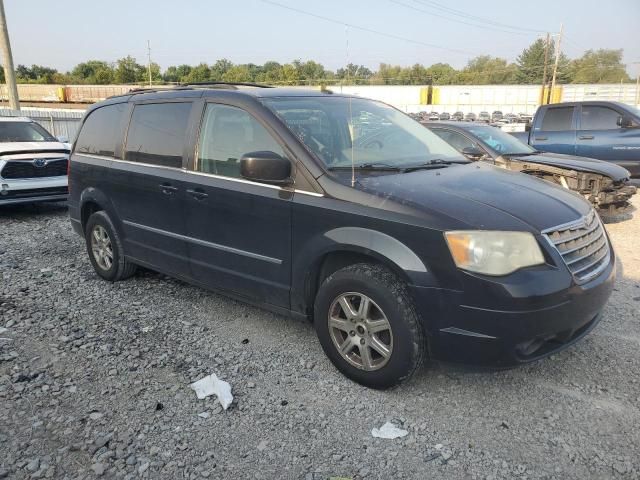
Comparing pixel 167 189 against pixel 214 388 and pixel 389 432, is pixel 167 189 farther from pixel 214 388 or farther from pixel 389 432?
pixel 389 432

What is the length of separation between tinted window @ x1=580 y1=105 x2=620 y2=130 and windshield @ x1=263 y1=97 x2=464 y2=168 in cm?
714

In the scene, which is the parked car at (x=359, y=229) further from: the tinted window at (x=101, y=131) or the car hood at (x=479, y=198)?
the tinted window at (x=101, y=131)

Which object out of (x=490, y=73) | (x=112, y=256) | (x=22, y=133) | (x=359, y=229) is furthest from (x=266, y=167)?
(x=490, y=73)

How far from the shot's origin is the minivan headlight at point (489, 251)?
270 centimetres

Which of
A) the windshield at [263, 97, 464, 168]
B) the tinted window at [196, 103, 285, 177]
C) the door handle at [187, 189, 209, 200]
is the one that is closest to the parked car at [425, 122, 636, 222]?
the windshield at [263, 97, 464, 168]

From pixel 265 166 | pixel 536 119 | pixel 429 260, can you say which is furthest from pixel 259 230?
pixel 536 119

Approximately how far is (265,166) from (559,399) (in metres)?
2.29

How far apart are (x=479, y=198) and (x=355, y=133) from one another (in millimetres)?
1150

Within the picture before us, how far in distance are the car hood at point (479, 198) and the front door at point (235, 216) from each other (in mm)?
709

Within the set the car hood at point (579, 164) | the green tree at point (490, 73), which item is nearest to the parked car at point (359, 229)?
the car hood at point (579, 164)

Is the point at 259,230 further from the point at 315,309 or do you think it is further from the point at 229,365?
the point at 229,365

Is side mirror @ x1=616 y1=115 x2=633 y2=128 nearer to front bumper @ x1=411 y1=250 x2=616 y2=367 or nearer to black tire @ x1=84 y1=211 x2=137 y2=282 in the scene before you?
front bumper @ x1=411 y1=250 x2=616 y2=367

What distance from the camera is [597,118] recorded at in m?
9.99

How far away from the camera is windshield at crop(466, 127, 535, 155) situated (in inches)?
304
